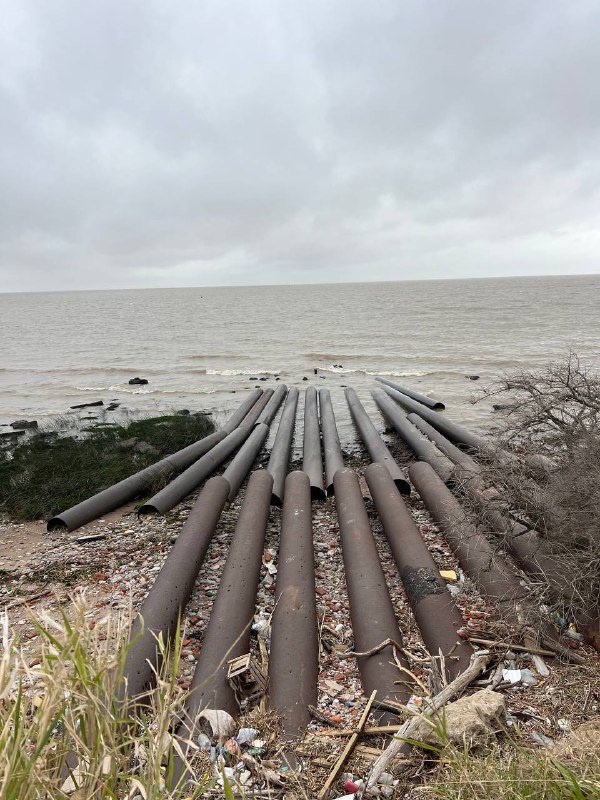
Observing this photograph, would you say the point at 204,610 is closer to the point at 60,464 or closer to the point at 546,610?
the point at 546,610

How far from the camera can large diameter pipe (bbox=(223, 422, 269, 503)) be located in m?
9.23

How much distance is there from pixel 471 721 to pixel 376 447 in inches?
306

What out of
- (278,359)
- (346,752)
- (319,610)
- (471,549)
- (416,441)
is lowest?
(319,610)

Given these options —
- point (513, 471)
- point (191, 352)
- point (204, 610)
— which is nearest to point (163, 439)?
point (204, 610)

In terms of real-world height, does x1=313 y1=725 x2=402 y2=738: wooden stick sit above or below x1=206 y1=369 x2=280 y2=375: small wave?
below

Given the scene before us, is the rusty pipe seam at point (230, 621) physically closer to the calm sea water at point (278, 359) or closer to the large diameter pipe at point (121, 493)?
the large diameter pipe at point (121, 493)

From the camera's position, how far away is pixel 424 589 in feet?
17.2

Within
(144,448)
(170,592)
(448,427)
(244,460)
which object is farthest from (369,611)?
(144,448)

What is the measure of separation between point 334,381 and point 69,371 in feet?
50.4

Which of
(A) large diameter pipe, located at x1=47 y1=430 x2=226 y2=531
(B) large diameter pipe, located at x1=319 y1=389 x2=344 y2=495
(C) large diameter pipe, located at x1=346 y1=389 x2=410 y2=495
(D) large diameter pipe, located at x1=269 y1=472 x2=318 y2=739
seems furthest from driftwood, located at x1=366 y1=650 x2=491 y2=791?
(A) large diameter pipe, located at x1=47 y1=430 x2=226 y2=531

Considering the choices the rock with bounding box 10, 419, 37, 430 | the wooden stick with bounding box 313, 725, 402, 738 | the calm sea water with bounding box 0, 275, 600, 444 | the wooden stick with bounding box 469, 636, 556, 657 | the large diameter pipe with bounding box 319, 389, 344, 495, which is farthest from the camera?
the calm sea water with bounding box 0, 275, 600, 444

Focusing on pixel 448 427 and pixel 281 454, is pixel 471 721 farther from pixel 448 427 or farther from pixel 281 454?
pixel 448 427

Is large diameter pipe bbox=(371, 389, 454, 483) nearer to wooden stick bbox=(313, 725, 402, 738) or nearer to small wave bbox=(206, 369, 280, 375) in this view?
wooden stick bbox=(313, 725, 402, 738)

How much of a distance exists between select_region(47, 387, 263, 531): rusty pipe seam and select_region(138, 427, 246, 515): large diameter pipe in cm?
48
